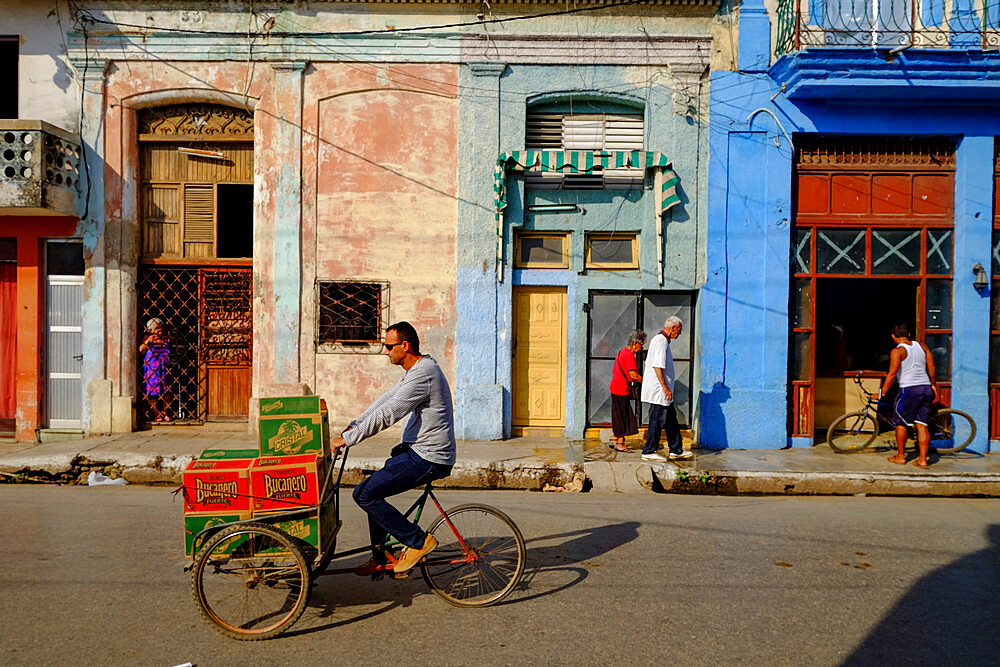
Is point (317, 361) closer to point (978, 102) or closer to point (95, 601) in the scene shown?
point (95, 601)

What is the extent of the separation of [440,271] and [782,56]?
5643mm

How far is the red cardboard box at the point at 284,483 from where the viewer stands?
464 cm

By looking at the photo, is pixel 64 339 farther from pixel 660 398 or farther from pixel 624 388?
pixel 660 398

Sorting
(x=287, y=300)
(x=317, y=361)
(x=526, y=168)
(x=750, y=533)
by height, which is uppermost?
(x=526, y=168)

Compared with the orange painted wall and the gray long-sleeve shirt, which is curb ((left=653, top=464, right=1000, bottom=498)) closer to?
the gray long-sleeve shirt

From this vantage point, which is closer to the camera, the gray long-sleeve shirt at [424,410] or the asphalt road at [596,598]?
the asphalt road at [596,598]

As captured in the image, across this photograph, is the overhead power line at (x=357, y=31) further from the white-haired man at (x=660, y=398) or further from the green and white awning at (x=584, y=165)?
the white-haired man at (x=660, y=398)

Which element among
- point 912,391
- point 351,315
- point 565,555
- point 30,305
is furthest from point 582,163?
point 30,305

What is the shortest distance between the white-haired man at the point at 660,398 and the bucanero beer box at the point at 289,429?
6.02 m

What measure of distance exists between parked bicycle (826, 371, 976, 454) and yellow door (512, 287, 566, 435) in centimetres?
389

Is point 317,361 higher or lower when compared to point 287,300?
lower

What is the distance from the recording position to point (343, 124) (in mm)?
11727

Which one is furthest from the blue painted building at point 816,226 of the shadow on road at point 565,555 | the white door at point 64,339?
the white door at point 64,339

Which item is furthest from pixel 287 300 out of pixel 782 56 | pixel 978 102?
pixel 978 102
